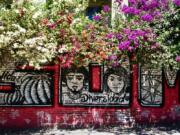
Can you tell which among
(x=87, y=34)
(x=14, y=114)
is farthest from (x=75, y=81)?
(x=14, y=114)

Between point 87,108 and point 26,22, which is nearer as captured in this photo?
point 26,22

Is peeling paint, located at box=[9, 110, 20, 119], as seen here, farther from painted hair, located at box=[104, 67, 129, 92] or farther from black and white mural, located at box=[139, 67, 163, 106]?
black and white mural, located at box=[139, 67, 163, 106]

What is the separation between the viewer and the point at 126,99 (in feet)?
44.7

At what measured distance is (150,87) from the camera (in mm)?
13789

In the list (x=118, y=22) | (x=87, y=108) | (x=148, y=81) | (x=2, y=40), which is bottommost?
(x=87, y=108)

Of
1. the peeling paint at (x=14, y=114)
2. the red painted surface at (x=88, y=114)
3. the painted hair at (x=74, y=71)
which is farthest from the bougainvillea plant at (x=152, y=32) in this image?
the peeling paint at (x=14, y=114)

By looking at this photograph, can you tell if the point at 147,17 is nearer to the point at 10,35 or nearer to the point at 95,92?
the point at 95,92

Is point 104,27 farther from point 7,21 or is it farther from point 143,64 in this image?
point 7,21

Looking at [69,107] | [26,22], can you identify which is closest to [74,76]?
[69,107]

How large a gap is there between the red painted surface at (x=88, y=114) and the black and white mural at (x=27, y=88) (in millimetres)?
163

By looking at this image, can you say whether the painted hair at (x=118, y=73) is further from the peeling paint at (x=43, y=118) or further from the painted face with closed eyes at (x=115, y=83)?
the peeling paint at (x=43, y=118)

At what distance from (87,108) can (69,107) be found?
57 centimetres

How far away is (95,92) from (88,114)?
713mm

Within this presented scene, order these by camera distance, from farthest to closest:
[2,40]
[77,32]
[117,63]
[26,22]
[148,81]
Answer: [148,81] → [117,63] → [77,32] → [26,22] → [2,40]
